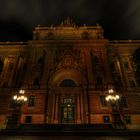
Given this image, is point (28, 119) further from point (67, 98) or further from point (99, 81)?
point (99, 81)

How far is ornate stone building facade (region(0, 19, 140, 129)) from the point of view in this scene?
2345 centimetres

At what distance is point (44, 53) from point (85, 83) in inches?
413

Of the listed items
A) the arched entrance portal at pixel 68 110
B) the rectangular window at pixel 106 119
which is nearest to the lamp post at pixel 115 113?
the rectangular window at pixel 106 119

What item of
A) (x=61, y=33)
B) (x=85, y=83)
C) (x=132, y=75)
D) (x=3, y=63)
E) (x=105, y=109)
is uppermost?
(x=61, y=33)

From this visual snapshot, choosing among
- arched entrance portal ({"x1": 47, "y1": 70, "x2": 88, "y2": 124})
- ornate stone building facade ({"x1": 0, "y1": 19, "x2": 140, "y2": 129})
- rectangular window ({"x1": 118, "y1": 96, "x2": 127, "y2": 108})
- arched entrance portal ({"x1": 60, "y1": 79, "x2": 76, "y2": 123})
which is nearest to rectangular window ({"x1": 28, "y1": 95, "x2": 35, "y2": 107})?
ornate stone building facade ({"x1": 0, "y1": 19, "x2": 140, "y2": 129})

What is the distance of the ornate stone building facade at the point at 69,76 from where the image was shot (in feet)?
76.9

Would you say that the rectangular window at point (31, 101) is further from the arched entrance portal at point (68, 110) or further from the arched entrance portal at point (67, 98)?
the arched entrance portal at point (68, 110)

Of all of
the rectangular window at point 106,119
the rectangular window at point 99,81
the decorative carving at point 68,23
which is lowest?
the rectangular window at point 106,119

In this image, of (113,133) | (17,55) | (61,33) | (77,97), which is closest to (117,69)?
(77,97)

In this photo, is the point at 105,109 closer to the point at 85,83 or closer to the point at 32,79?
the point at 85,83

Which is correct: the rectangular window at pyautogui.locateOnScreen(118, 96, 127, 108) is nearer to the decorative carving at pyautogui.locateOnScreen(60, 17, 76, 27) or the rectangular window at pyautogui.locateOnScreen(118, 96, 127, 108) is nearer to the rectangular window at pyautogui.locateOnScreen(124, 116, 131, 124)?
the rectangular window at pyautogui.locateOnScreen(124, 116, 131, 124)

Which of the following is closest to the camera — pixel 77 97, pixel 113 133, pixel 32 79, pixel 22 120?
pixel 113 133

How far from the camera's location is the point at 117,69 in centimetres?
2934

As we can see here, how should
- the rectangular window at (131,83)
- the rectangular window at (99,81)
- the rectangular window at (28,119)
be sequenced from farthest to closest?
1. the rectangular window at (131,83)
2. the rectangular window at (99,81)
3. the rectangular window at (28,119)
